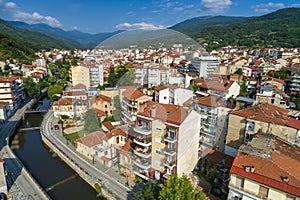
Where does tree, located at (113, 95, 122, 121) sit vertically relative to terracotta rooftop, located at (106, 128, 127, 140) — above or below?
above

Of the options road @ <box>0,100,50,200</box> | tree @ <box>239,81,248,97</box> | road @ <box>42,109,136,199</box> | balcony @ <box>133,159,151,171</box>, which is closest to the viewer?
balcony @ <box>133,159,151,171</box>

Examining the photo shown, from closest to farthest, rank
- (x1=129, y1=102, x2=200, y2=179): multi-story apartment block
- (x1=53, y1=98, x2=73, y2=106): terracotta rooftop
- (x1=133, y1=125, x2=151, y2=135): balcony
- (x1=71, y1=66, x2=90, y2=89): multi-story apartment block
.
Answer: (x1=129, y1=102, x2=200, y2=179): multi-story apartment block
(x1=133, y1=125, x2=151, y2=135): balcony
(x1=53, y1=98, x2=73, y2=106): terracotta rooftop
(x1=71, y1=66, x2=90, y2=89): multi-story apartment block

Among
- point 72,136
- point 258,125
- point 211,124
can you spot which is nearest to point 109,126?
point 72,136

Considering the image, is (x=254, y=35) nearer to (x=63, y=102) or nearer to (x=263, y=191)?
(x=63, y=102)

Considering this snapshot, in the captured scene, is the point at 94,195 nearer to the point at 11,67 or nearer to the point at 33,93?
the point at 33,93

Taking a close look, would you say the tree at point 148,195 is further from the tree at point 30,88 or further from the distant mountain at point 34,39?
the distant mountain at point 34,39

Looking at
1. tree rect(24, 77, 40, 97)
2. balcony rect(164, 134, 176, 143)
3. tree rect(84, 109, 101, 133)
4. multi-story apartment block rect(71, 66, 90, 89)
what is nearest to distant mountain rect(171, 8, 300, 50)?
multi-story apartment block rect(71, 66, 90, 89)

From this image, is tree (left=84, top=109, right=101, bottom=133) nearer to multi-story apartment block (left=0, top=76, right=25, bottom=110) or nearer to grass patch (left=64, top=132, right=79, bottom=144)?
grass patch (left=64, top=132, right=79, bottom=144)
